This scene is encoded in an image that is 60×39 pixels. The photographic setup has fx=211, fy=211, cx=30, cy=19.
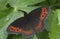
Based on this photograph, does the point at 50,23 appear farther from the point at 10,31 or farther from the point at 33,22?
the point at 10,31

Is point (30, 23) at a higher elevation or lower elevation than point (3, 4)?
lower

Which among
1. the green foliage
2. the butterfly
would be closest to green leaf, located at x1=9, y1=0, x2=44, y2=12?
the green foliage

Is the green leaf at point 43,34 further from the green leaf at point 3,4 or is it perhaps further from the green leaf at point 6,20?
the green leaf at point 3,4

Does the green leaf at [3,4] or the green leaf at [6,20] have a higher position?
the green leaf at [3,4]

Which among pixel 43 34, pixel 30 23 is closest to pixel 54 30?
pixel 43 34

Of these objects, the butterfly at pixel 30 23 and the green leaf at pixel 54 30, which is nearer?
the butterfly at pixel 30 23

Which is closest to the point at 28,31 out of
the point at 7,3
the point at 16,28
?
the point at 16,28

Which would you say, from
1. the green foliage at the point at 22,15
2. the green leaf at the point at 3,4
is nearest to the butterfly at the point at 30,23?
the green foliage at the point at 22,15

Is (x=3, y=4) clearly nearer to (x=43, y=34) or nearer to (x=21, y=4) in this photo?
(x=21, y=4)

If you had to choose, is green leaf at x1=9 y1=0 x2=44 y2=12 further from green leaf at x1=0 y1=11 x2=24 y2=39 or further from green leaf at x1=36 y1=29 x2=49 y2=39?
green leaf at x1=36 y1=29 x2=49 y2=39
